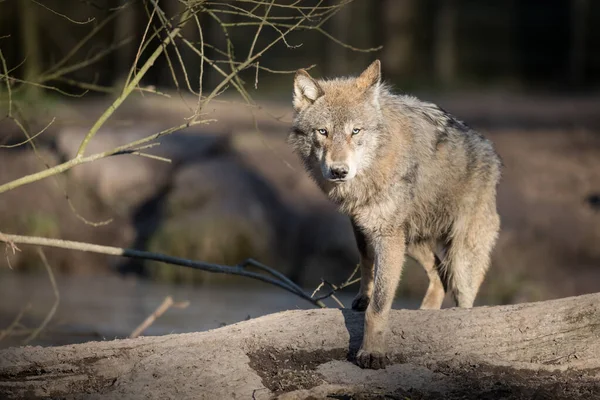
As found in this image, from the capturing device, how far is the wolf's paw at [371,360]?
5191mm

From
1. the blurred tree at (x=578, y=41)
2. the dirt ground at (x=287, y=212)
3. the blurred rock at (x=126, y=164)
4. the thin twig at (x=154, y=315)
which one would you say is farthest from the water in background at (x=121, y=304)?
the blurred tree at (x=578, y=41)

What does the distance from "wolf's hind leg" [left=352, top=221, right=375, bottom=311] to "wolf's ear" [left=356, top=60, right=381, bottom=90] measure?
0.94 meters

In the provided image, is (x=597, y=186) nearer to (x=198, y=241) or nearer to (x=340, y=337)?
(x=198, y=241)

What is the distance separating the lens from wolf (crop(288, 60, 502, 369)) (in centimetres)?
561

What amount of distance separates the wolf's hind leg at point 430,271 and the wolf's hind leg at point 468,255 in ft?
0.29

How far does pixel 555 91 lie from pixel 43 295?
1286 cm

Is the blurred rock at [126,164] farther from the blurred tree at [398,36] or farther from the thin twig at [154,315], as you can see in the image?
the blurred tree at [398,36]

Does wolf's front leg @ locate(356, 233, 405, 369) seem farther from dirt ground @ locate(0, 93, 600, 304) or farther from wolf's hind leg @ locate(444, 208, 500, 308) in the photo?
dirt ground @ locate(0, 93, 600, 304)

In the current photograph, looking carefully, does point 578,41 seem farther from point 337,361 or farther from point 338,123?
point 337,361

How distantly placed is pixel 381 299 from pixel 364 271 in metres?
0.90

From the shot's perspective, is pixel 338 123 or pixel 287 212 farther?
pixel 287 212

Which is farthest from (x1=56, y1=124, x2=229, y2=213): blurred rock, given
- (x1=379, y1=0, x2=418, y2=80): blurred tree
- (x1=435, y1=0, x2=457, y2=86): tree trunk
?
(x1=435, y1=0, x2=457, y2=86): tree trunk

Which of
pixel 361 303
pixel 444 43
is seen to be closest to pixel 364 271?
pixel 361 303

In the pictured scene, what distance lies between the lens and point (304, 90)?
594cm
